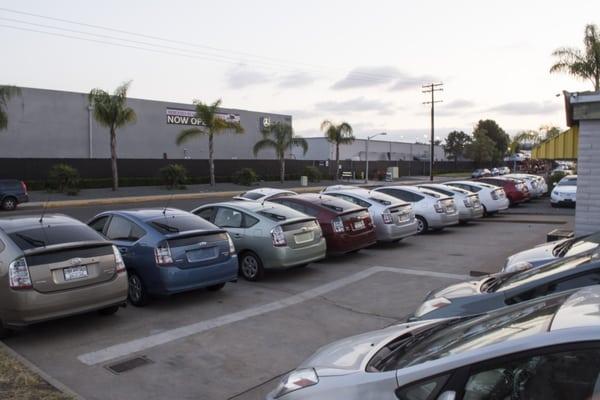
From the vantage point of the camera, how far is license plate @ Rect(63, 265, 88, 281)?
6.34 m

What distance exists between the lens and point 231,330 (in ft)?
22.4

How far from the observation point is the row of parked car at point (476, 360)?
2.16 m

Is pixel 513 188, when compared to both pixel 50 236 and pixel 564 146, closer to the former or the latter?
pixel 564 146

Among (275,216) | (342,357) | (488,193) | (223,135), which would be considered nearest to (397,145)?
(223,135)

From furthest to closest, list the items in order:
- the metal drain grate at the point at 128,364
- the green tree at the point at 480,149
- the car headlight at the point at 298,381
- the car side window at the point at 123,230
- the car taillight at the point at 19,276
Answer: the green tree at the point at 480,149 → the car side window at the point at 123,230 → the car taillight at the point at 19,276 → the metal drain grate at the point at 128,364 → the car headlight at the point at 298,381

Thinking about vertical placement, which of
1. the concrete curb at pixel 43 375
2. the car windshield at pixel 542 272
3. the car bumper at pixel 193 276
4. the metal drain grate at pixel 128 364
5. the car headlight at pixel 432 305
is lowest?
the metal drain grate at pixel 128 364

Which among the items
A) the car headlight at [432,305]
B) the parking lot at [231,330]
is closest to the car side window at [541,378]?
the car headlight at [432,305]

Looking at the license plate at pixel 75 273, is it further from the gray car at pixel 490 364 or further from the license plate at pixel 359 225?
the license plate at pixel 359 225

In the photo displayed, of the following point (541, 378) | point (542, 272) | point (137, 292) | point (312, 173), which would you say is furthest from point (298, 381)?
point (312, 173)

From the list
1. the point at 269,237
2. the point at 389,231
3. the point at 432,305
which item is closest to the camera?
the point at 432,305

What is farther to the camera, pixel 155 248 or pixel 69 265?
pixel 155 248

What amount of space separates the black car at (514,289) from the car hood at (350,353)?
1195mm

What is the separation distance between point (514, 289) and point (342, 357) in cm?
229

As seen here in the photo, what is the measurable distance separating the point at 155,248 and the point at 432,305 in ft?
13.7
